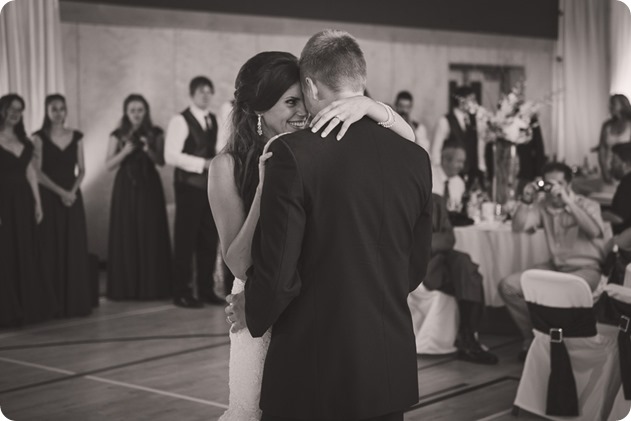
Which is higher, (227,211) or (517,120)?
(517,120)

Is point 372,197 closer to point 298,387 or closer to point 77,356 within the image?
point 298,387

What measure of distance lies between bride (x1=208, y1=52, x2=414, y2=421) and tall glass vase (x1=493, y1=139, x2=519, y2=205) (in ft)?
14.3

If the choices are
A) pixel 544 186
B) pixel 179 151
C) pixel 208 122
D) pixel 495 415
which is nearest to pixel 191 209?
pixel 179 151

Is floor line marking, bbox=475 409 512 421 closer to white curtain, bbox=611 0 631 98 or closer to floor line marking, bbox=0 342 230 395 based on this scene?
floor line marking, bbox=0 342 230 395

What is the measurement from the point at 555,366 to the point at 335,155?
262 centimetres

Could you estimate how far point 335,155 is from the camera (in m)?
2.17

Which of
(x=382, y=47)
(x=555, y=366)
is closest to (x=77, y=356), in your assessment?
(x=555, y=366)

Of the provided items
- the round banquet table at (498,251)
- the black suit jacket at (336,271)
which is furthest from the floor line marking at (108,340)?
the black suit jacket at (336,271)

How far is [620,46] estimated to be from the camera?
40.4 feet

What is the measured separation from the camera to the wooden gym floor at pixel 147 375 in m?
4.65

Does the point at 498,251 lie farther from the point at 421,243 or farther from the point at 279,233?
the point at 279,233

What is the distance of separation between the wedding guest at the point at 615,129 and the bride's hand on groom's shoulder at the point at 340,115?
292 inches

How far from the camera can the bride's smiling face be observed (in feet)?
8.46

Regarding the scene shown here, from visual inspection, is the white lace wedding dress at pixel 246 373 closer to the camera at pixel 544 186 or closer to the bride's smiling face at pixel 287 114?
the bride's smiling face at pixel 287 114
